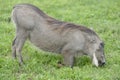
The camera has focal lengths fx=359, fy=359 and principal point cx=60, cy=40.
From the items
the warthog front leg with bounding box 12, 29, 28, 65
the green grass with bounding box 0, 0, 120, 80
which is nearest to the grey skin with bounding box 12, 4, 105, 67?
the warthog front leg with bounding box 12, 29, 28, 65

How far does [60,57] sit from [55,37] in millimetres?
487

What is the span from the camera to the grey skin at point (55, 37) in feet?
21.5

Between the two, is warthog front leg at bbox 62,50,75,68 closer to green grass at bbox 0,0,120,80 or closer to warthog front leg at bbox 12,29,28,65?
green grass at bbox 0,0,120,80

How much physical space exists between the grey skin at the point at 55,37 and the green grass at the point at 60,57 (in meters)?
0.23

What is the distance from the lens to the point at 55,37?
6.69 metres

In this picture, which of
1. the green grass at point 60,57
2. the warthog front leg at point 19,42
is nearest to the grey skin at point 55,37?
the warthog front leg at point 19,42

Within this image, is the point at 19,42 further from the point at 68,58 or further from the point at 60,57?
the point at 68,58

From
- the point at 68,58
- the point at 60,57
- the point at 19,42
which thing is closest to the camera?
the point at 68,58

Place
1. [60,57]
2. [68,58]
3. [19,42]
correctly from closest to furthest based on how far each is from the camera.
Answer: [68,58], [19,42], [60,57]

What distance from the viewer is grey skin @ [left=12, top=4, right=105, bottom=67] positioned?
258 inches

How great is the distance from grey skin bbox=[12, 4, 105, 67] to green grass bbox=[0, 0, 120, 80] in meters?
0.23

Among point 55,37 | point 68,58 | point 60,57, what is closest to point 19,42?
point 55,37

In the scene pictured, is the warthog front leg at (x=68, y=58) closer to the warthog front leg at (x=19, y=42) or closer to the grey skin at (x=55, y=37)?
the grey skin at (x=55, y=37)

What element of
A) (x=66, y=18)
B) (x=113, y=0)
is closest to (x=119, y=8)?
(x=113, y=0)
